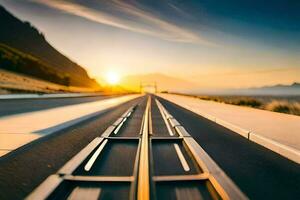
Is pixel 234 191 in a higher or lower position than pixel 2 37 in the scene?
lower

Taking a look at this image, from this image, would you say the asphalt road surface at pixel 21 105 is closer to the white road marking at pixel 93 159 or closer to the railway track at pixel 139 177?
the white road marking at pixel 93 159

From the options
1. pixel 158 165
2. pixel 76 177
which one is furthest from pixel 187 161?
pixel 76 177

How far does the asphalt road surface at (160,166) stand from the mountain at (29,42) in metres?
121

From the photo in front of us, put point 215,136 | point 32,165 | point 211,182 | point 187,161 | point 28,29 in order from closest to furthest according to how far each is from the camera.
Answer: point 211,182
point 32,165
point 187,161
point 215,136
point 28,29

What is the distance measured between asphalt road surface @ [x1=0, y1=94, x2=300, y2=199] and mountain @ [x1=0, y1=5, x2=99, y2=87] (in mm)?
120905

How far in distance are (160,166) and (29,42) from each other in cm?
14866

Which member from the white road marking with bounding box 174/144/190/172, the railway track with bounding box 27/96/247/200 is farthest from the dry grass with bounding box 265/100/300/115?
the railway track with bounding box 27/96/247/200

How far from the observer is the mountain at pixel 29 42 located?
433 ft

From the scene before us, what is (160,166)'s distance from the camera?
6.15m

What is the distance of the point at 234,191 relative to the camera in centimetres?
443

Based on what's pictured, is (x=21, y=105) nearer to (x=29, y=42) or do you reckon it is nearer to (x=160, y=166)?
(x=160, y=166)

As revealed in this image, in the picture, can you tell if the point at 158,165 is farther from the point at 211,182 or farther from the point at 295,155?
the point at 295,155

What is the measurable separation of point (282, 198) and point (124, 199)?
2.41m

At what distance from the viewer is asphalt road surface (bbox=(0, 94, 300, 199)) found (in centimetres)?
460
